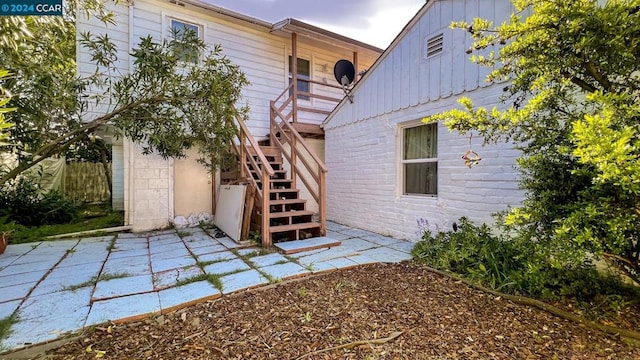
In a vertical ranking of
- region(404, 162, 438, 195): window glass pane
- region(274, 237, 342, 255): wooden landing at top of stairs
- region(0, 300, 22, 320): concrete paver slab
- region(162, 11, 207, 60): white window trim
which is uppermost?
region(162, 11, 207, 60): white window trim

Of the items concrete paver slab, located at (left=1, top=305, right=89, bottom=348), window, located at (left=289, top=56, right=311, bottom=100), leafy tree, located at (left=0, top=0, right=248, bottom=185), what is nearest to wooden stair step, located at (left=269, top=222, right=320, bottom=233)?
leafy tree, located at (left=0, top=0, right=248, bottom=185)

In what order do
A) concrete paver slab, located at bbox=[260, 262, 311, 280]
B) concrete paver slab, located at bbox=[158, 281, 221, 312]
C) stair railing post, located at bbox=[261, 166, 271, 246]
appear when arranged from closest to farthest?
concrete paver slab, located at bbox=[158, 281, 221, 312], concrete paver slab, located at bbox=[260, 262, 311, 280], stair railing post, located at bbox=[261, 166, 271, 246]

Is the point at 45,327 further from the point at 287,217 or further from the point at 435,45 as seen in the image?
the point at 435,45

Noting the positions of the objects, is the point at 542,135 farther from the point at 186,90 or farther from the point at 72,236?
the point at 72,236

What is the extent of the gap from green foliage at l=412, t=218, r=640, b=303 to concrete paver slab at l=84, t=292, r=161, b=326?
3.10m

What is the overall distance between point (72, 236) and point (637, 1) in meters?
7.89

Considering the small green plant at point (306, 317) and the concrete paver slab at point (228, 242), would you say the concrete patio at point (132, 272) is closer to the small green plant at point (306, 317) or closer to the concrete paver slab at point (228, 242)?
the concrete paver slab at point (228, 242)

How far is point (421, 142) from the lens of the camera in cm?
471

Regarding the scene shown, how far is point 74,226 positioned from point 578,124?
830 cm

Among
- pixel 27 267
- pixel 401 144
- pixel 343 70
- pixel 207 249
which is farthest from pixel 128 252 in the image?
pixel 343 70

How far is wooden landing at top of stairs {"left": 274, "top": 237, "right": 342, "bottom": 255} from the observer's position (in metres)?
4.07

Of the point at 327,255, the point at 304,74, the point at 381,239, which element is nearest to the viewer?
the point at 327,255

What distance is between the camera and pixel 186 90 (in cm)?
398

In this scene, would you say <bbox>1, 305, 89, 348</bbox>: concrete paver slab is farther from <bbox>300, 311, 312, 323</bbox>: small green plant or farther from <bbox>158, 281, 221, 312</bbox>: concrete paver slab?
<bbox>300, 311, 312, 323</bbox>: small green plant
